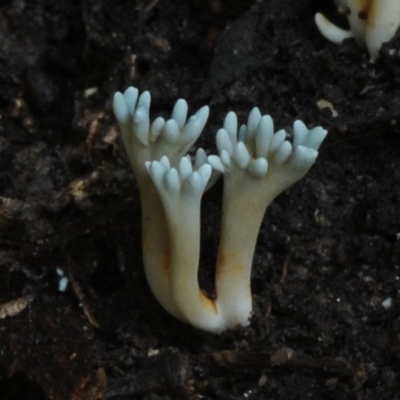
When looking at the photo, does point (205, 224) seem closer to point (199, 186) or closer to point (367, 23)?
point (199, 186)

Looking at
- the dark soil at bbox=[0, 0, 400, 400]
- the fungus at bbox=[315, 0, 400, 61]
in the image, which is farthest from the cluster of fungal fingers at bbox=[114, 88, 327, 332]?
the fungus at bbox=[315, 0, 400, 61]

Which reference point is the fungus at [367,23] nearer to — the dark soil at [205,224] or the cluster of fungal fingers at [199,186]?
the dark soil at [205,224]

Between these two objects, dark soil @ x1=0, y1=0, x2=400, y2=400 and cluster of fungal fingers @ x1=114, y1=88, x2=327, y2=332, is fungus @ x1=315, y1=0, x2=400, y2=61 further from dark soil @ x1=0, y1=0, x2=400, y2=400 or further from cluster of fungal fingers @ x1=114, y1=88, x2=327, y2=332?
cluster of fungal fingers @ x1=114, y1=88, x2=327, y2=332

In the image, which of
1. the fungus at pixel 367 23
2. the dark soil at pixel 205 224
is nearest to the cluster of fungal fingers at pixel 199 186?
the dark soil at pixel 205 224

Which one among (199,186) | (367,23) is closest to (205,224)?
(199,186)

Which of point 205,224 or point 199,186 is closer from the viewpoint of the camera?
point 199,186

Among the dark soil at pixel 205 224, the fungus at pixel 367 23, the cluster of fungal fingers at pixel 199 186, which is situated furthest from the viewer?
the fungus at pixel 367 23
